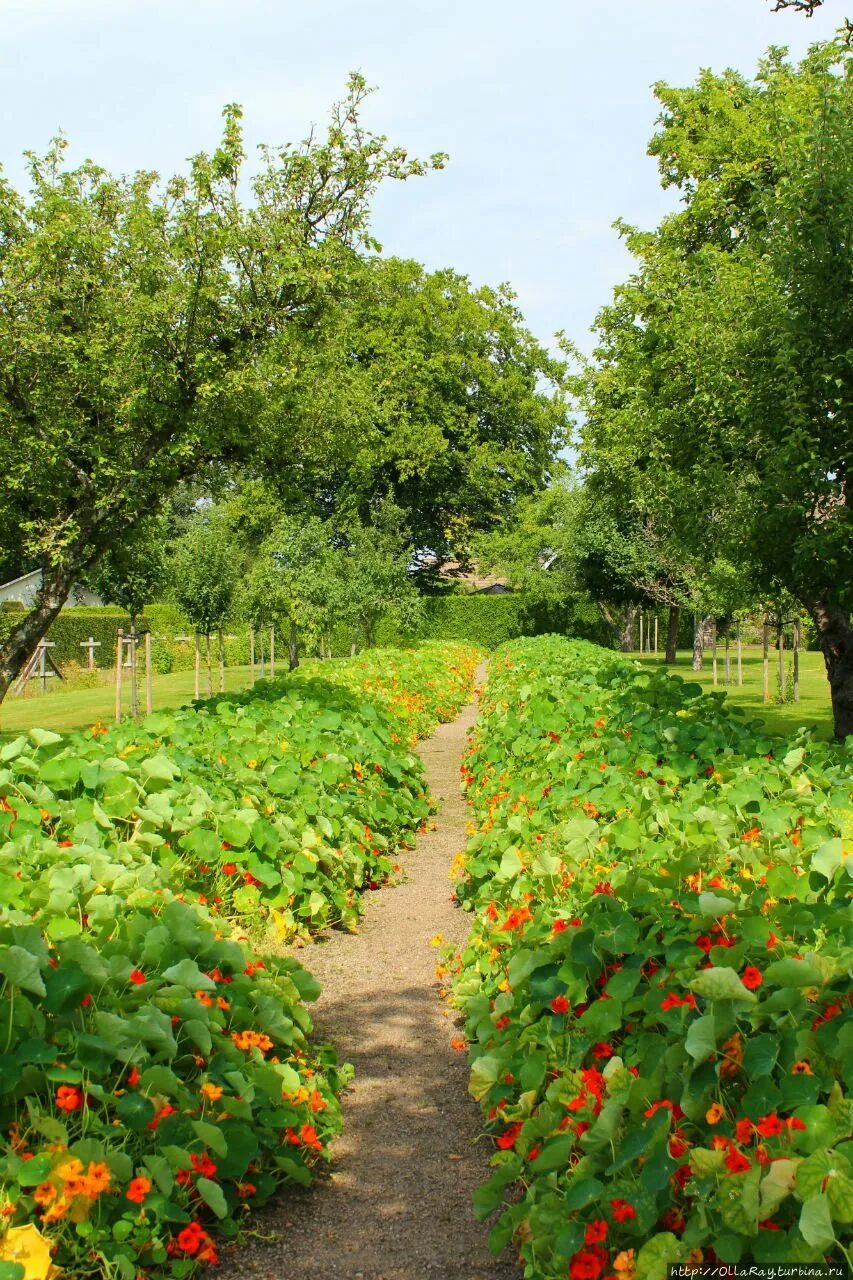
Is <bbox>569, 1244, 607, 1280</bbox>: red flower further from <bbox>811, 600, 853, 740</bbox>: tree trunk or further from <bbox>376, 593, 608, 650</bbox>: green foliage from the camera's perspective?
<bbox>376, 593, 608, 650</bbox>: green foliage

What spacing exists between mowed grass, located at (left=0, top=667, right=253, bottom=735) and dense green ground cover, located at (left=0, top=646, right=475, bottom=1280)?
447 inches

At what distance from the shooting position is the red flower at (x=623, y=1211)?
2686mm

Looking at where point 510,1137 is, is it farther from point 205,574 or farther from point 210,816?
point 205,574

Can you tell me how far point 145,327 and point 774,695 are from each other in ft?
46.4

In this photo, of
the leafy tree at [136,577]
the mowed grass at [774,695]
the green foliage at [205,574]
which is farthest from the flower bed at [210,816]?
the green foliage at [205,574]

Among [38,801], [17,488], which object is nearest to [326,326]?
[17,488]

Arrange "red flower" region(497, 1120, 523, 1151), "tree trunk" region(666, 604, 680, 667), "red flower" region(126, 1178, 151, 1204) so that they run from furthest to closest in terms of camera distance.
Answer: "tree trunk" region(666, 604, 680, 667) → "red flower" region(497, 1120, 523, 1151) → "red flower" region(126, 1178, 151, 1204)

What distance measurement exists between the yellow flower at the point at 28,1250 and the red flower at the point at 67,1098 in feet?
1.08

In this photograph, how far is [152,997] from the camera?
3463mm

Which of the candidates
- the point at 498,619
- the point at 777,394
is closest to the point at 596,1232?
the point at 777,394

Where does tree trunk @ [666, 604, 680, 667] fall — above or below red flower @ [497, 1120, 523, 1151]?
above

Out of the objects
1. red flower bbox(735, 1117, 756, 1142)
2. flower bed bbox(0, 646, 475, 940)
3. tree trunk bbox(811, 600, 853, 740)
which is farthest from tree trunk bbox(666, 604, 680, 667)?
red flower bbox(735, 1117, 756, 1142)

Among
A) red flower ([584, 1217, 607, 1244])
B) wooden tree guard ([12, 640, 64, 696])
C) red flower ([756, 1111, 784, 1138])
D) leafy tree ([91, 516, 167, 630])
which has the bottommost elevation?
red flower ([584, 1217, 607, 1244])

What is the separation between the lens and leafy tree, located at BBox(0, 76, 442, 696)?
12.1 metres
